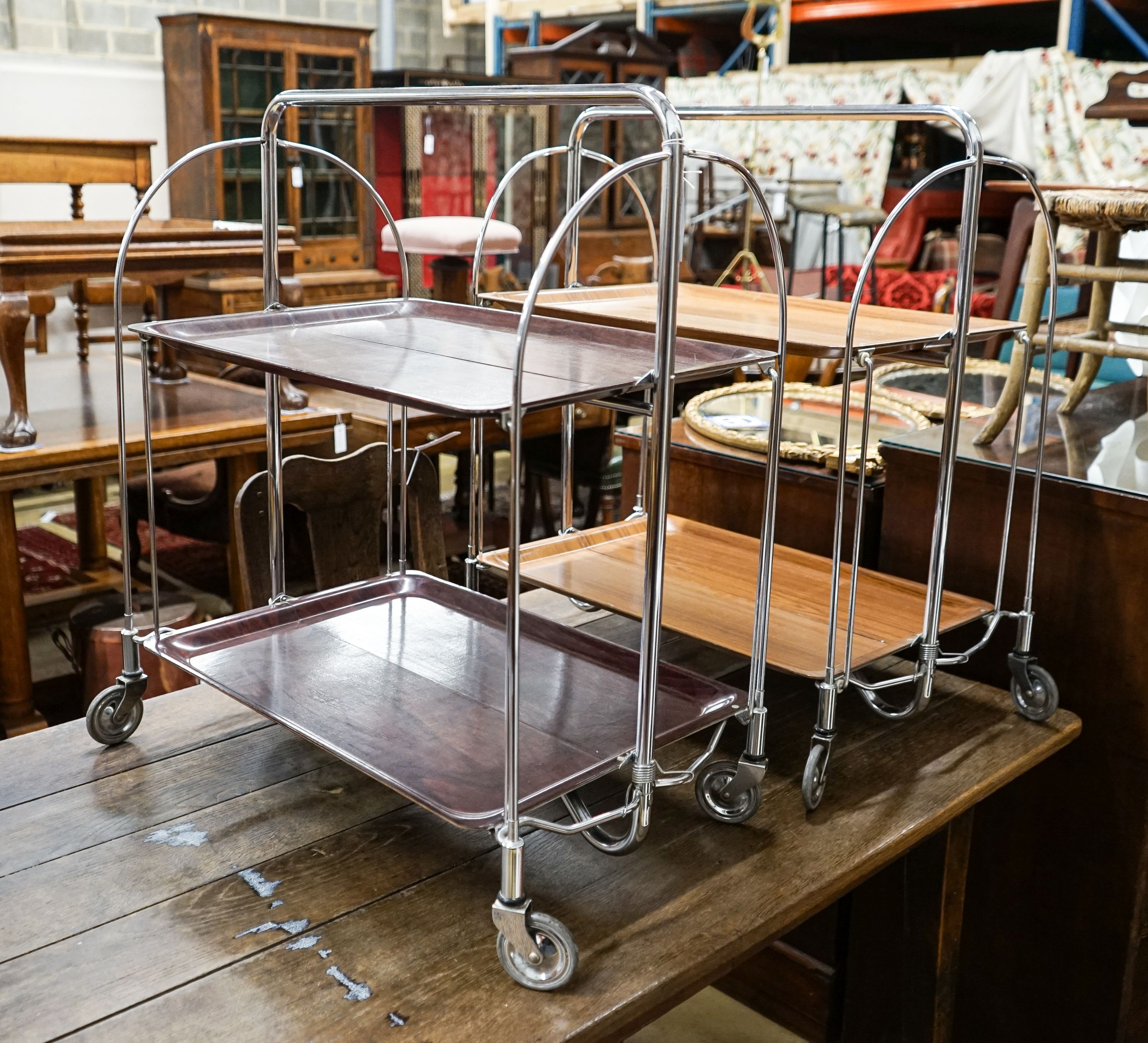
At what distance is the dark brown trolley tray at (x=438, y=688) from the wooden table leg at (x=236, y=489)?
1669 mm

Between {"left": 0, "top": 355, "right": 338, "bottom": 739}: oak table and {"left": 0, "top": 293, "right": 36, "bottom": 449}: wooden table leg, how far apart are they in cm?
5

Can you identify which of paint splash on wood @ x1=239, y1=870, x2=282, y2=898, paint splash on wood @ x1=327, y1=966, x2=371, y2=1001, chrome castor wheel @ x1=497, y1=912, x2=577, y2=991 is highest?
chrome castor wheel @ x1=497, y1=912, x2=577, y2=991

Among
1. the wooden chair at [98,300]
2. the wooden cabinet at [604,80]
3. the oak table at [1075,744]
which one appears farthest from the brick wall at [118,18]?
the oak table at [1075,744]

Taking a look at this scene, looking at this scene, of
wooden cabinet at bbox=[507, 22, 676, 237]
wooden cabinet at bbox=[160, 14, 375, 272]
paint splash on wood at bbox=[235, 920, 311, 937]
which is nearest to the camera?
paint splash on wood at bbox=[235, 920, 311, 937]

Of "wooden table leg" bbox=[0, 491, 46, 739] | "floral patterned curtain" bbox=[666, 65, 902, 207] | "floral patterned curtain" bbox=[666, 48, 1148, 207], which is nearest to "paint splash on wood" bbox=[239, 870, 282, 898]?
"wooden table leg" bbox=[0, 491, 46, 739]

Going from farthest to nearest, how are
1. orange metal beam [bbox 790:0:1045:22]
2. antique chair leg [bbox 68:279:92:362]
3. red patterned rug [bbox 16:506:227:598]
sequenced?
orange metal beam [bbox 790:0:1045:22]
red patterned rug [bbox 16:506:227:598]
antique chair leg [bbox 68:279:92:362]

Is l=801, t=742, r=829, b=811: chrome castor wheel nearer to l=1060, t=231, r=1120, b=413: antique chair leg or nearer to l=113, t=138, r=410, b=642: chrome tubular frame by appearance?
l=113, t=138, r=410, b=642: chrome tubular frame

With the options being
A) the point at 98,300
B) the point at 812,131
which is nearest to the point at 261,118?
the point at 98,300

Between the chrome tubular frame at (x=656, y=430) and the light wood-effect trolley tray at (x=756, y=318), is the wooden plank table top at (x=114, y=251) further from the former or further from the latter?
the chrome tubular frame at (x=656, y=430)

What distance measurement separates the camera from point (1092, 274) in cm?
210

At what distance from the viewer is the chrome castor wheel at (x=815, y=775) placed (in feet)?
4.66

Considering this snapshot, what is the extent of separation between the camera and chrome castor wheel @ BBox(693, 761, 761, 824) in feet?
4.58

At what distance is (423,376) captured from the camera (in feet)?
3.86

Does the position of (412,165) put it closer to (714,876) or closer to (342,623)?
(342,623)
